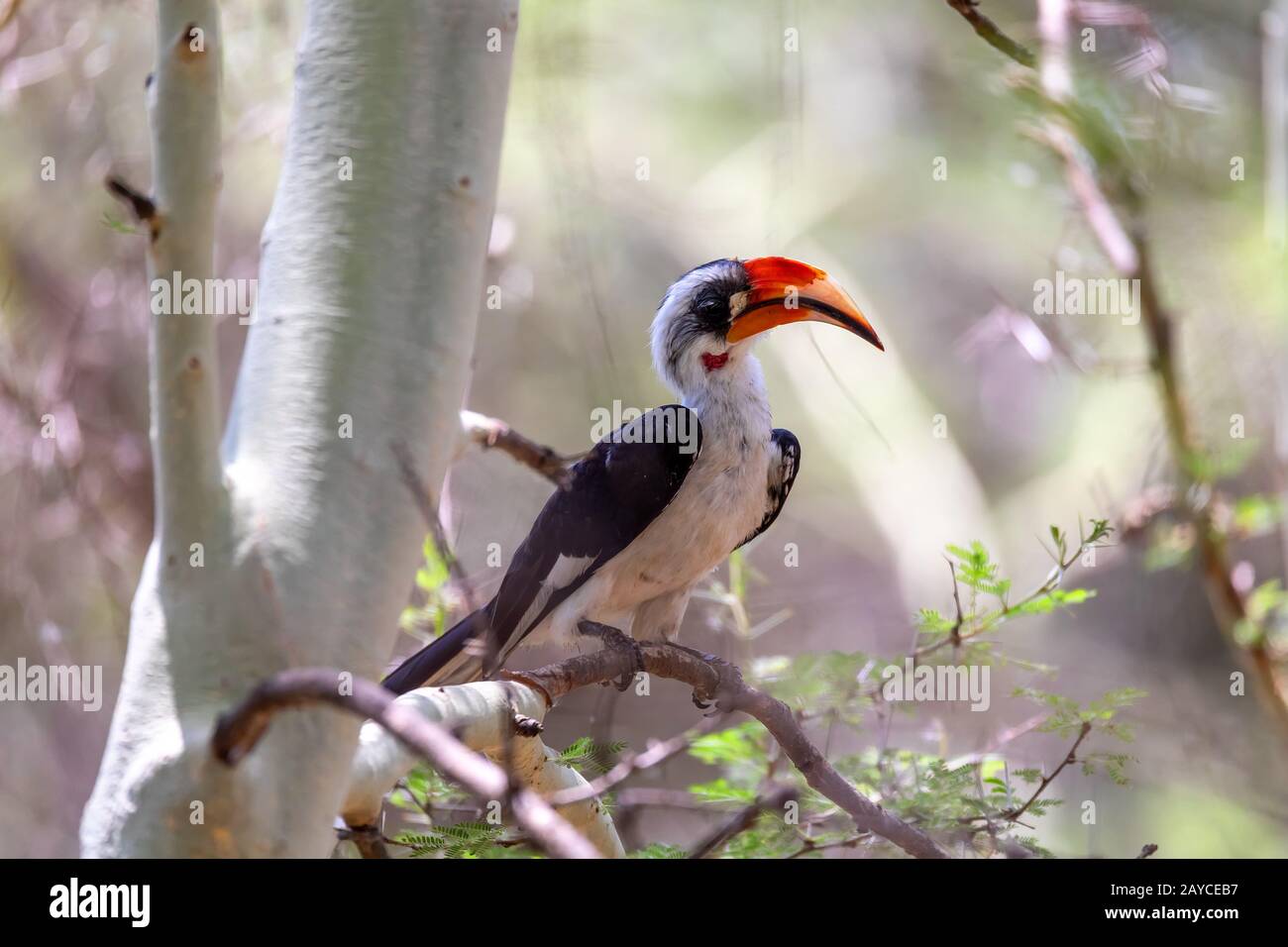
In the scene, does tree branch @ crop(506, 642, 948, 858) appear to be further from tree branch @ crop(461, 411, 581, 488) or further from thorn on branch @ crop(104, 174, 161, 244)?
thorn on branch @ crop(104, 174, 161, 244)

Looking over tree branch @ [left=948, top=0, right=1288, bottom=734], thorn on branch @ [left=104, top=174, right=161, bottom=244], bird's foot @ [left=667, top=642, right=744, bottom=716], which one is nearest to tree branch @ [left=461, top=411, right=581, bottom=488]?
bird's foot @ [left=667, top=642, right=744, bottom=716]

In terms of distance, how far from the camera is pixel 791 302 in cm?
352

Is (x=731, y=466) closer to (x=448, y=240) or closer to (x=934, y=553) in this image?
(x=448, y=240)

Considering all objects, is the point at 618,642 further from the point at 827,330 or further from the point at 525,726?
the point at 827,330

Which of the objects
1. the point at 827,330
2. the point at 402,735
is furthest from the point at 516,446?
the point at 827,330

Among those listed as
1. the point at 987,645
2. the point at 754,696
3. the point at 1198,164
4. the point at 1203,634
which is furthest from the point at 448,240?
the point at 1203,634

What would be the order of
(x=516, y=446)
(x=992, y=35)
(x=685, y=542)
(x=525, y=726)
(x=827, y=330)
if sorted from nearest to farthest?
(x=525, y=726), (x=992, y=35), (x=516, y=446), (x=685, y=542), (x=827, y=330)

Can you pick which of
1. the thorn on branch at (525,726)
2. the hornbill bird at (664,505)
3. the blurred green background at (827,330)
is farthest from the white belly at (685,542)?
the thorn on branch at (525,726)

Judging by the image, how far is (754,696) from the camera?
8.71ft

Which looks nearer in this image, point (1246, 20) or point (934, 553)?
point (1246, 20)

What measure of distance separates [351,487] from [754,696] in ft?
3.76

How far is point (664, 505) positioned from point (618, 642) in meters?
0.42

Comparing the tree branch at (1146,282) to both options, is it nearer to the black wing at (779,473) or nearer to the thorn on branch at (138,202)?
the black wing at (779,473)

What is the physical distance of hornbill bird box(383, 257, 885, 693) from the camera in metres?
3.34
